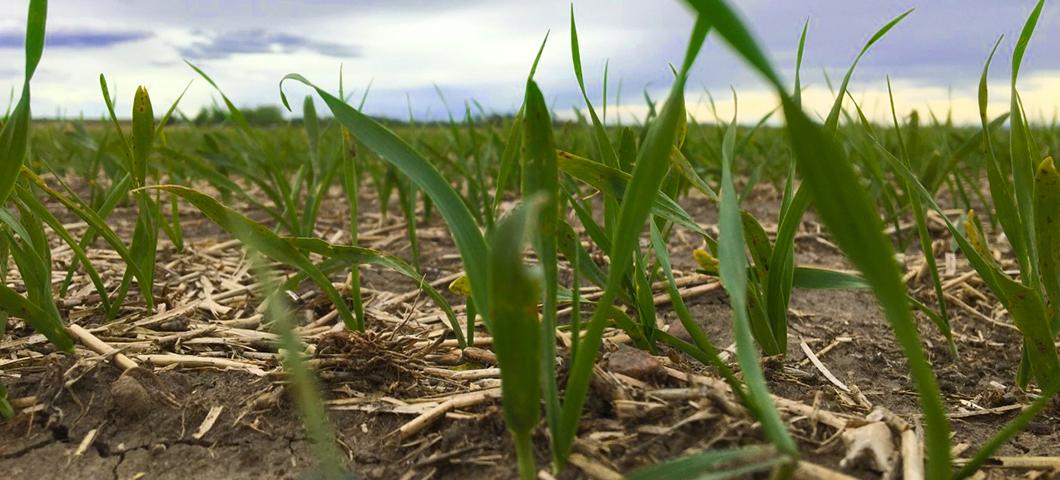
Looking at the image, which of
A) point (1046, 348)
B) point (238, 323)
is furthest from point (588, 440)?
point (238, 323)

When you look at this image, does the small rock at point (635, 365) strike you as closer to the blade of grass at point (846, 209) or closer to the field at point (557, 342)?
the field at point (557, 342)

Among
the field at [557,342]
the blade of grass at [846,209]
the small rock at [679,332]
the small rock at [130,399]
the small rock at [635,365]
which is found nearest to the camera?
the blade of grass at [846,209]

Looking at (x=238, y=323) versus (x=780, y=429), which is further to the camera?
(x=238, y=323)

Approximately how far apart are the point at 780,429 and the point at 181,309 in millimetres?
1168

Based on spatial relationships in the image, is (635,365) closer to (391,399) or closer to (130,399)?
(391,399)

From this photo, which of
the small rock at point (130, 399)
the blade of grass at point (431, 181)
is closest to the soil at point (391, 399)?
the small rock at point (130, 399)

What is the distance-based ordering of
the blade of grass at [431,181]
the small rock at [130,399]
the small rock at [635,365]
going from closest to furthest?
1. the blade of grass at [431,181]
2. the small rock at [635,365]
3. the small rock at [130,399]

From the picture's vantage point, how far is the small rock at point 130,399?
1.00 m

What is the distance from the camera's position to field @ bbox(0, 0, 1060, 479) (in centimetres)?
62

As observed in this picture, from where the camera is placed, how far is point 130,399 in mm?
1005

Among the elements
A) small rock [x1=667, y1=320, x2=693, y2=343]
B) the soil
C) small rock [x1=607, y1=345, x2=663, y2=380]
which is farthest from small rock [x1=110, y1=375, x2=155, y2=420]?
small rock [x1=667, y1=320, x2=693, y2=343]

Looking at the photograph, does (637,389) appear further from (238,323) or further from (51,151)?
(51,151)

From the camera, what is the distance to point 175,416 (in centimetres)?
101

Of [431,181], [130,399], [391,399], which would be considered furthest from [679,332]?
[130,399]
